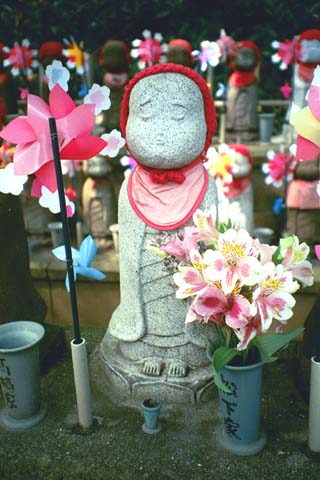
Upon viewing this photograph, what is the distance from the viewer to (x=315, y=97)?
1.63 metres

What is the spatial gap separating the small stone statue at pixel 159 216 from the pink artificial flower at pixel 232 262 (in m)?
0.50

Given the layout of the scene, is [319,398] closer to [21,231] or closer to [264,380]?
[264,380]

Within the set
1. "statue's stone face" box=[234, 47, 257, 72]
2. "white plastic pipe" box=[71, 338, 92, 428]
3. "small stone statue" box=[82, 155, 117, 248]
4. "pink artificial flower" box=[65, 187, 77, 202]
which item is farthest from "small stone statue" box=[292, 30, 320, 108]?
"white plastic pipe" box=[71, 338, 92, 428]

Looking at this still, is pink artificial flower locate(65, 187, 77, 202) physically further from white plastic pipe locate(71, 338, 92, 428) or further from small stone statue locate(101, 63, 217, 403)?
white plastic pipe locate(71, 338, 92, 428)

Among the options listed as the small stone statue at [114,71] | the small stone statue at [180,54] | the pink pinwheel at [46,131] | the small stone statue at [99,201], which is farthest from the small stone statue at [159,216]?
the small stone statue at [114,71]

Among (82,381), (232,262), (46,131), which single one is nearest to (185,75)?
(46,131)

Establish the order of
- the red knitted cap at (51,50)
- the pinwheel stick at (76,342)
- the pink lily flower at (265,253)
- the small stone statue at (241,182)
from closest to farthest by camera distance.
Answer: the pink lily flower at (265,253) < the pinwheel stick at (76,342) < the small stone statue at (241,182) < the red knitted cap at (51,50)

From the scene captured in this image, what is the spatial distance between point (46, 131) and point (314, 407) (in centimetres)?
126

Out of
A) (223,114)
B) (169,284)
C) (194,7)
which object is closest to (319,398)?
(169,284)

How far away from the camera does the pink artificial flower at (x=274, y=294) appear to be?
1.57 meters

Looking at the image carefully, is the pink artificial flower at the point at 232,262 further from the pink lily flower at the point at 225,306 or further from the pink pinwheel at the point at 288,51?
the pink pinwheel at the point at 288,51

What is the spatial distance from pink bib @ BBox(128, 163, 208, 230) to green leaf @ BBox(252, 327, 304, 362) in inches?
21.3

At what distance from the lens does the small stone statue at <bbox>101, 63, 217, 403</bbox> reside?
197cm

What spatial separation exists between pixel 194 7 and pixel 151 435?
5.08 m
